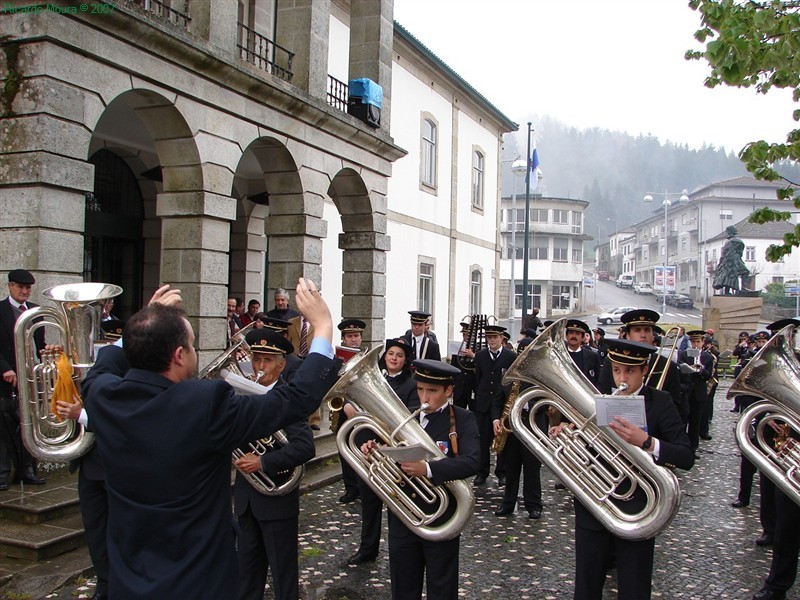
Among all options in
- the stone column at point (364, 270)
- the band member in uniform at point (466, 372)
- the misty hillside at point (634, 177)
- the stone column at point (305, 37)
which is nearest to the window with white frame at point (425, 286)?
the stone column at point (364, 270)

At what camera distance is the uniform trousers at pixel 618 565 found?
4.27 metres

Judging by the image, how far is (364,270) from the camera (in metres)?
14.2

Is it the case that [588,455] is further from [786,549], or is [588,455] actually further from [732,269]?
[732,269]

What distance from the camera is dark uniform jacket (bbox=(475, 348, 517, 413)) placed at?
9.24 metres

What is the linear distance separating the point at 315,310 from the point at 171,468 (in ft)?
2.58

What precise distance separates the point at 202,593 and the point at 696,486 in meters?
8.68

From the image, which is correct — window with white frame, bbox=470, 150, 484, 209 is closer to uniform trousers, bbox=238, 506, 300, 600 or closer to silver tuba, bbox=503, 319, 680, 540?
silver tuba, bbox=503, 319, 680, 540

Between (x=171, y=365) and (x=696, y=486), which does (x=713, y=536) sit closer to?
(x=696, y=486)

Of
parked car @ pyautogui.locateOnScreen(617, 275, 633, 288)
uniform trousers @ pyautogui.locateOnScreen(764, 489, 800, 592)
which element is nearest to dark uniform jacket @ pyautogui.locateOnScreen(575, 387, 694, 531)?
uniform trousers @ pyautogui.locateOnScreen(764, 489, 800, 592)

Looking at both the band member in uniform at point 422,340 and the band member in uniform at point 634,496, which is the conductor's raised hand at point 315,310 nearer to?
the band member in uniform at point 634,496

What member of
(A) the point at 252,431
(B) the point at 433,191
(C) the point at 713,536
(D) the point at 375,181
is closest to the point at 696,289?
(B) the point at 433,191

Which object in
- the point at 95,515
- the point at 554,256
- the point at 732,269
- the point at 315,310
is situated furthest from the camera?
the point at 554,256

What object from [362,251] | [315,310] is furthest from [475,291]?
[315,310]

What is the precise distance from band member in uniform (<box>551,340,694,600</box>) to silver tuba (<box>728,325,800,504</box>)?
0.92 meters
